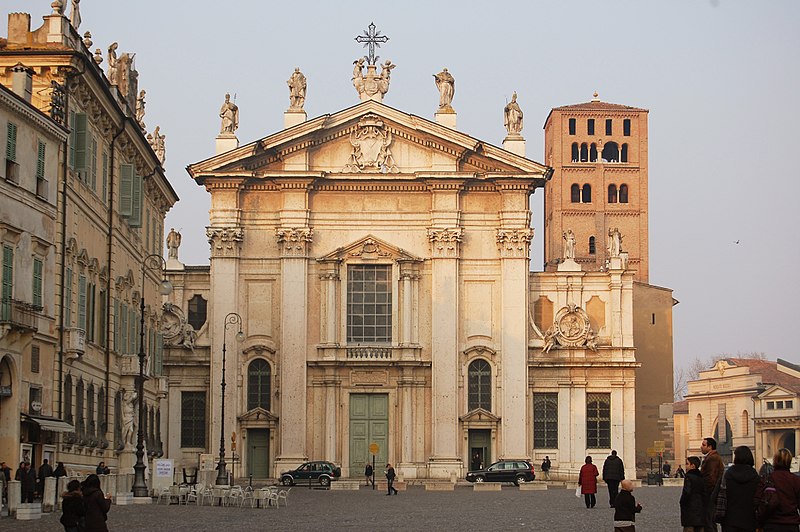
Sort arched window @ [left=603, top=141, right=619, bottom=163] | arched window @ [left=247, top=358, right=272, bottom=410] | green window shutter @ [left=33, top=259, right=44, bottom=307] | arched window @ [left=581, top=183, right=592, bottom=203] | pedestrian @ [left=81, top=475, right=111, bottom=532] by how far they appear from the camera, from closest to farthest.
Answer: pedestrian @ [left=81, top=475, right=111, bottom=532], green window shutter @ [left=33, top=259, right=44, bottom=307], arched window @ [left=247, top=358, right=272, bottom=410], arched window @ [left=581, top=183, right=592, bottom=203], arched window @ [left=603, top=141, right=619, bottom=163]

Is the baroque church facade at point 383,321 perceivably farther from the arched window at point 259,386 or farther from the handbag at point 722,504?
the handbag at point 722,504

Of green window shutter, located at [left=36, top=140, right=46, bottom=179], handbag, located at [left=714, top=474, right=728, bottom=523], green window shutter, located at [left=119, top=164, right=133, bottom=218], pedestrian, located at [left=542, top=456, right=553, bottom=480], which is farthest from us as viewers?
pedestrian, located at [left=542, top=456, right=553, bottom=480]

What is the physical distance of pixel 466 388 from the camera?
64125 millimetres

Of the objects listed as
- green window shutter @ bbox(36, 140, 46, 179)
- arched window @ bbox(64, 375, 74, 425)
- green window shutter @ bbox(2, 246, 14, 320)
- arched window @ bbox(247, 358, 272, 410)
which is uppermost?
green window shutter @ bbox(36, 140, 46, 179)

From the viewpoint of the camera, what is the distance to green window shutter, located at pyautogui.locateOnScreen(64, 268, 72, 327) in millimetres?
36469

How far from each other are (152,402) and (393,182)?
640 inches

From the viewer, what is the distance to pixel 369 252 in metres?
64.5

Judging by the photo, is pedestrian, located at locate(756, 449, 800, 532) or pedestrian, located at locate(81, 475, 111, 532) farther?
pedestrian, located at locate(81, 475, 111, 532)

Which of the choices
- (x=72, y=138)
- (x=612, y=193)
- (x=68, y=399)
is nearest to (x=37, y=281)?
(x=68, y=399)

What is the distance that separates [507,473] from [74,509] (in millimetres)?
42935

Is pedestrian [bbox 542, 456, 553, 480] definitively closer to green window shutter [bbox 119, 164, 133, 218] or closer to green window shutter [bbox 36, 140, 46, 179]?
green window shutter [bbox 119, 164, 133, 218]

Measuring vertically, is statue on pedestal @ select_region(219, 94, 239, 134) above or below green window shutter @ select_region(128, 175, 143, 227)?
above

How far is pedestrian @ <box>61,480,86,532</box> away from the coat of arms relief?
46.7 m

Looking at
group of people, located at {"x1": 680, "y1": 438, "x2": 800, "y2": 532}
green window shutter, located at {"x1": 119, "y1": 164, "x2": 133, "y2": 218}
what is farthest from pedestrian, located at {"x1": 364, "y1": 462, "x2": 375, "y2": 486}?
group of people, located at {"x1": 680, "y1": 438, "x2": 800, "y2": 532}
